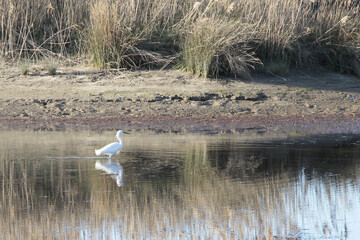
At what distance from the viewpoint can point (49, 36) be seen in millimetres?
15078

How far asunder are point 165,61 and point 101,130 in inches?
146

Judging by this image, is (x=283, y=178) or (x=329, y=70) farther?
(x=329, y=70)

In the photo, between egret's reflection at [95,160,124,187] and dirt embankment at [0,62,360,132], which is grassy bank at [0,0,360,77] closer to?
dirt embankment at [0,62,360,132]

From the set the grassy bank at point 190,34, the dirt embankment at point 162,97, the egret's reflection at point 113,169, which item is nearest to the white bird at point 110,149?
the egret's reflection at point 113,169

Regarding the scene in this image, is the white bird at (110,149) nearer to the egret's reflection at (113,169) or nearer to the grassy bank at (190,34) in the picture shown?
the egret's reflection at (113,169)

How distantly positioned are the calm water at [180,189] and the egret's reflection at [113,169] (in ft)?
0.04

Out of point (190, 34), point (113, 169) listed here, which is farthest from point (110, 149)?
point (190, 34)

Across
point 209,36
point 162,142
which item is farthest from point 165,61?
point 162,142

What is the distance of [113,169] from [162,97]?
516 cm

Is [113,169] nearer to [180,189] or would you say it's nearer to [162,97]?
[180,189]

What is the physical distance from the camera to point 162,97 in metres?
12.9

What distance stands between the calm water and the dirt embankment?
2.12 m

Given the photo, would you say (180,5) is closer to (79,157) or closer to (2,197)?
(79,157)

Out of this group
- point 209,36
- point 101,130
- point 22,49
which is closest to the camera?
point 101,130
